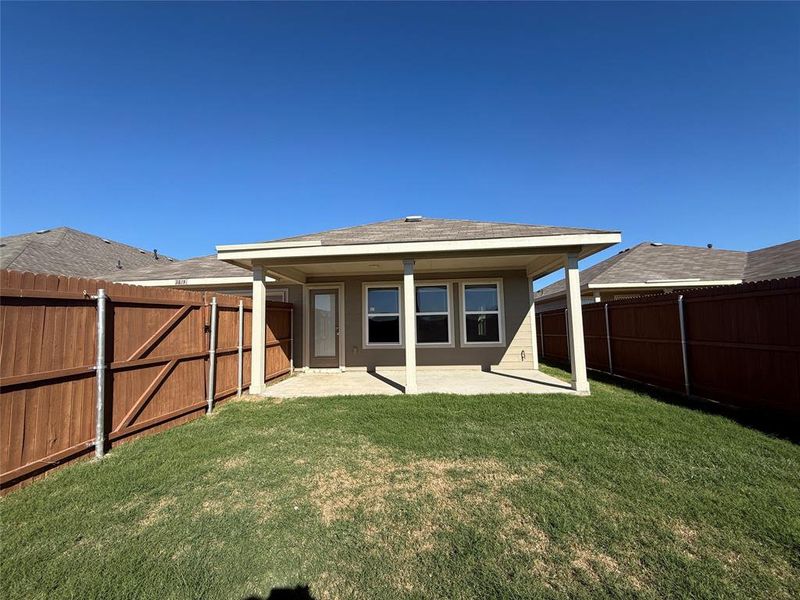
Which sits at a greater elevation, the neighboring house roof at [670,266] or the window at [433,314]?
the neighboring house roof at [670,266]

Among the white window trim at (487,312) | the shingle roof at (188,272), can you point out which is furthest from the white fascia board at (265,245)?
the white window trim at (487,312)

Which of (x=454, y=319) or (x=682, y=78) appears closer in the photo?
(x=682, y=78)

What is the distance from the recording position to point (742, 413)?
191 inches

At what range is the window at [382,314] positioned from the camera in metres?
9.62

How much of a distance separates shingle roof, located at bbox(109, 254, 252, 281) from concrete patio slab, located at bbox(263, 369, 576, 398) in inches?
165

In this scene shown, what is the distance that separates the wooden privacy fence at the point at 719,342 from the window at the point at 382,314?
18.5ft

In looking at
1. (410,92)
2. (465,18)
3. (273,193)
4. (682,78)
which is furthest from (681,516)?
(273,193)

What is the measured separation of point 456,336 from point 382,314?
86.6 inches

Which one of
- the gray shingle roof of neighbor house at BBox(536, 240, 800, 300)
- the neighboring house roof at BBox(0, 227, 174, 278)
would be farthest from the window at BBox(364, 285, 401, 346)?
the neighboring house roof at BBox(0, 227, 174, 278)

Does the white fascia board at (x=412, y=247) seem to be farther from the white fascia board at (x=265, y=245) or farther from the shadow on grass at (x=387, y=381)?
the shadow on grass at (x=387, y=381)

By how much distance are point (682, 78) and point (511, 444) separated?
10.5 meters

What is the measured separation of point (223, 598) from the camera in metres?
1.81

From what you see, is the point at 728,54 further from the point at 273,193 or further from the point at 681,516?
the point at 273,193

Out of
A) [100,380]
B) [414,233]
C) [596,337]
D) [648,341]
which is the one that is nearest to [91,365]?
[100,380]
